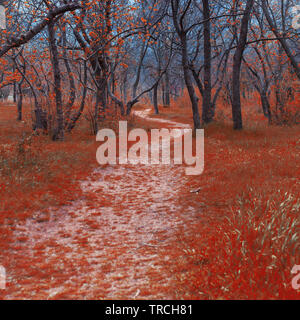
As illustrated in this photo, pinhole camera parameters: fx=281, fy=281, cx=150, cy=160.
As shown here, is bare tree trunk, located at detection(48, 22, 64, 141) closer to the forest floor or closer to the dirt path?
the forest floor

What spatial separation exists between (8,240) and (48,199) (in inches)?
60.9

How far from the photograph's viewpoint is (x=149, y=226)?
4.57 m

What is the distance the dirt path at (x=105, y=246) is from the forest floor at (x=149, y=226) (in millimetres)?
16

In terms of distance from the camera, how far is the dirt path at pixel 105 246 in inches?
115

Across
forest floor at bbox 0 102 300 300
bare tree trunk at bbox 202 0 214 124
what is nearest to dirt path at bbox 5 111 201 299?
forest floor at bbox 0 102 300 300

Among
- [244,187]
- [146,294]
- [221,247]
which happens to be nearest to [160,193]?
[244,187]

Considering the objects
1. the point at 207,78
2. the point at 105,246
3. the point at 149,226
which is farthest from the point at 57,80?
the point at 105,246

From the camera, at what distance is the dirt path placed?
9.55ft

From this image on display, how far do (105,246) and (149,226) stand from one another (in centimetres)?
90

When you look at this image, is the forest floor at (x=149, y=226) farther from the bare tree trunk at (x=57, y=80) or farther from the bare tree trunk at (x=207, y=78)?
the bare tree trunk at (x=207, y=78)

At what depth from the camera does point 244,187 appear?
18.0ft

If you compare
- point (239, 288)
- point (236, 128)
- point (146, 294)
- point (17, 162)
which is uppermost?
point (236, 128)

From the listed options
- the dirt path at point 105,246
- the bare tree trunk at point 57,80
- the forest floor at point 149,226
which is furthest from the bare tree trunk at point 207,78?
the dirt path at point 105,246
